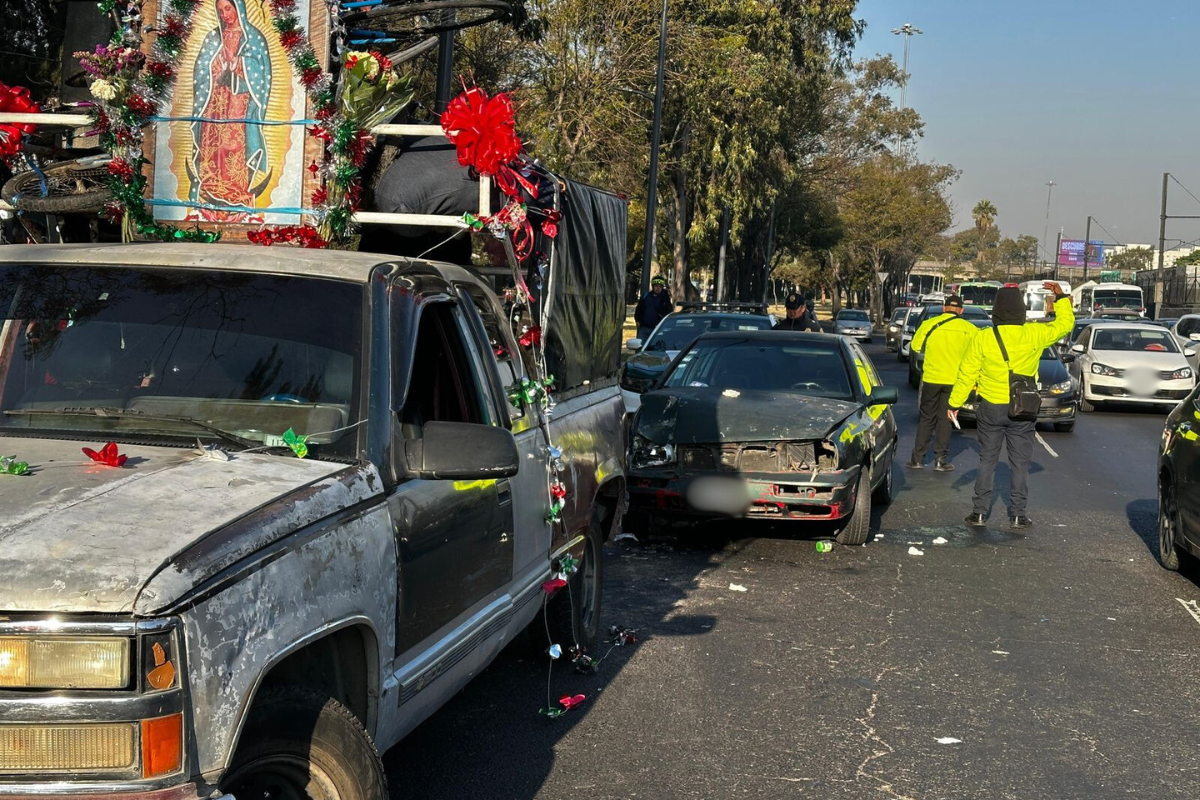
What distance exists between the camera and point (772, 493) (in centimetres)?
922

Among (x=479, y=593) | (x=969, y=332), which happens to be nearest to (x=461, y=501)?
(x=479, y=593)

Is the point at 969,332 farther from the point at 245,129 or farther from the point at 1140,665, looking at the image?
the point at 245,129

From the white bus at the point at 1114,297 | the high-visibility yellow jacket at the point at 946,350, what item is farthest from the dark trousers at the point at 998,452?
the white bus at the point at 1114,297

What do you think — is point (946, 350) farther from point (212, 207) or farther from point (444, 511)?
point (444, 511)

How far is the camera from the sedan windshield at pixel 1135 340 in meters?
23.6

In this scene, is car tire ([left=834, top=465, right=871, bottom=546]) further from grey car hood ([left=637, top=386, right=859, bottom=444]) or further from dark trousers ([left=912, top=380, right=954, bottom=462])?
dark trousers ([left=912, top=380, right=954, bottom=462])

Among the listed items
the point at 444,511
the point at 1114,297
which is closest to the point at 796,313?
the point at 444,511

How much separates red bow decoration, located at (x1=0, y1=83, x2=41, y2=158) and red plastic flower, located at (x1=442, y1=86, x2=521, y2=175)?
6.26 ft

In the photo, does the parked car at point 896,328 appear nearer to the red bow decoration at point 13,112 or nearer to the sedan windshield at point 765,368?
the sedan windshield at point 765,368

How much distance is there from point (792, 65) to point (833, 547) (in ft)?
107

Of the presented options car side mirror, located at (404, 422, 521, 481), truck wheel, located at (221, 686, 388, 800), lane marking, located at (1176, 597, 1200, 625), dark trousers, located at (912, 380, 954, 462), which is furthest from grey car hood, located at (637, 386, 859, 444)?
truck wheel, located at (221, 686, 388, 800)

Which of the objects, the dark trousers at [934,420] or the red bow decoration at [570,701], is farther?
the dark trousers at [934,420]

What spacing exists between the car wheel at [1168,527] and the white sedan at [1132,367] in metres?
13.5

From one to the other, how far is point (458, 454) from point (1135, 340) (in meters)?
22.5
